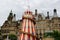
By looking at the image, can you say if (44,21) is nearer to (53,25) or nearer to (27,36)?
(53,25)

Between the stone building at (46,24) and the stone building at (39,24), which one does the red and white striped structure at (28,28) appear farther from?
the stone building at (39,24)

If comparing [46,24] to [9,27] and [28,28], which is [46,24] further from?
[28,28]

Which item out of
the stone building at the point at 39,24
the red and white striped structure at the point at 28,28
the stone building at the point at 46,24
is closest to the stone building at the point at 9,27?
the stone building at the point at 39,24

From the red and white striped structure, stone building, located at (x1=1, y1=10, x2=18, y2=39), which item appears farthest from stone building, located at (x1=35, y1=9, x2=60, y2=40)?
the red and white striped structure

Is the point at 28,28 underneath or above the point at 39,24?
underneath

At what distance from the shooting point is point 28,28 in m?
6.74

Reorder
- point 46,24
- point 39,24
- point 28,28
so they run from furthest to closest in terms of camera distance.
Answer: point 39,24 < point 46,24 < point 28,28

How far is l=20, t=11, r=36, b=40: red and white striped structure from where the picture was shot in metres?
6.48

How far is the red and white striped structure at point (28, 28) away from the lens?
21.3 feet

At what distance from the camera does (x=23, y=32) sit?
650 cm

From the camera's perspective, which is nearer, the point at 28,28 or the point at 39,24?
the point at 28,28

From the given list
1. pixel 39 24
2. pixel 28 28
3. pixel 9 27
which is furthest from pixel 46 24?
pixel 28 28

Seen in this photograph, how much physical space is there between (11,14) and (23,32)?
6905 centimetres

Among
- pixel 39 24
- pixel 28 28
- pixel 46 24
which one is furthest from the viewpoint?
pixel 39 24
